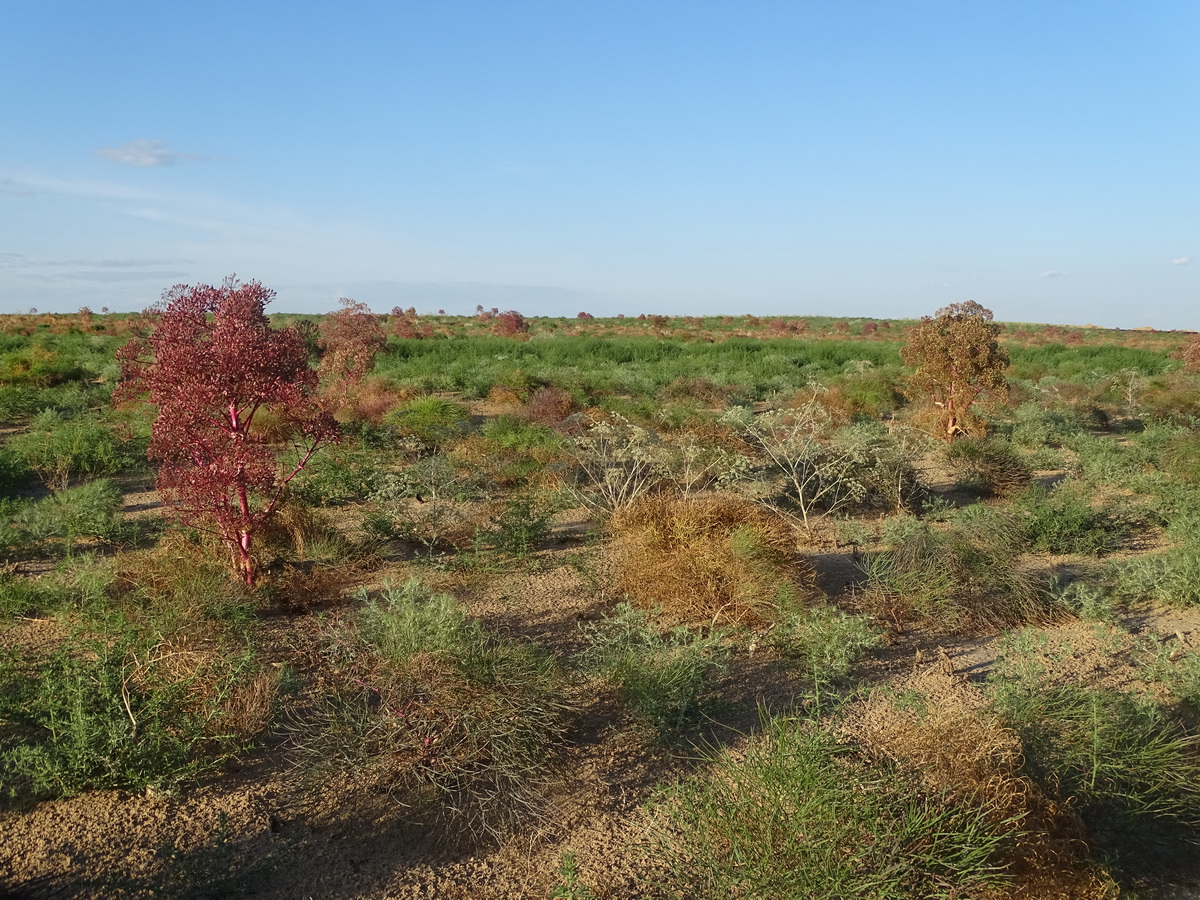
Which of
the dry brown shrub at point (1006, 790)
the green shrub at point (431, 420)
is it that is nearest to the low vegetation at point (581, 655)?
the dry brown shrub at point (1006, 790)

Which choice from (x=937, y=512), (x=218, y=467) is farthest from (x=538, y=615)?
(x=937, y=512)

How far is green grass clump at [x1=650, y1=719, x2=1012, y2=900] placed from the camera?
2828mm

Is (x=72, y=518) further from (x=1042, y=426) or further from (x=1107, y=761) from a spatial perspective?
(x=1042, y=426)

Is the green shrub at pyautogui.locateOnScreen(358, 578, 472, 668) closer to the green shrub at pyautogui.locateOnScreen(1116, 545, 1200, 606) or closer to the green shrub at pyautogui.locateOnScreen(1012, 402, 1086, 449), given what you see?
the green shrub at pyautogui.locateOnScreen(1116, 545, 1200, 606)

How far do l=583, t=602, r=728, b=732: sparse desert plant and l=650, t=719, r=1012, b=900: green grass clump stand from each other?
1205mm

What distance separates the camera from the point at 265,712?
4430mm

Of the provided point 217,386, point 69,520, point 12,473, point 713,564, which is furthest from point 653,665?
point 12,473

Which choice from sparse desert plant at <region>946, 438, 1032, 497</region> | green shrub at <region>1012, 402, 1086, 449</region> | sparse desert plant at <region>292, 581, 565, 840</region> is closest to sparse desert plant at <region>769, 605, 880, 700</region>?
sparse desert plant at <region>292, 581, 565, 840</region>

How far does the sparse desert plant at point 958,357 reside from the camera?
1304 cm

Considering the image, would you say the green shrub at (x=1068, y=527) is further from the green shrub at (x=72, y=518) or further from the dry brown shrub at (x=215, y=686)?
the green shrub at (x=72, y=518)

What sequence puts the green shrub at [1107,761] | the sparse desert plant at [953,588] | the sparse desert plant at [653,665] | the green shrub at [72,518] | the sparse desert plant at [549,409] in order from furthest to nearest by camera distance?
the sparse desert plant at [549,409]
the green shrub at [72,518]
the sparse desert plant at [953,588]
the sparse desert plant at [653,665]
the green shrub at [1107,761]

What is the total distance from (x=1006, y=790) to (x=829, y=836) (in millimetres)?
871

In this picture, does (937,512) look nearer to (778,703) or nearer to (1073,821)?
(778,703)

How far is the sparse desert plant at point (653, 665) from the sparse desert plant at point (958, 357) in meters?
9.29
